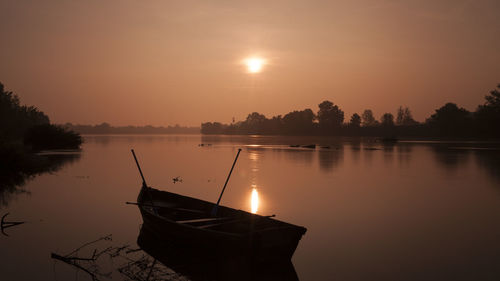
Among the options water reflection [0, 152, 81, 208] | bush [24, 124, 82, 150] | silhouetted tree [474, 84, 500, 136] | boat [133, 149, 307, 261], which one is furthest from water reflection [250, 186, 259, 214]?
silhouetted tree [474, 84, 500, 136]

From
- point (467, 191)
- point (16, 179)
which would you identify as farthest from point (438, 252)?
point (16, 179)

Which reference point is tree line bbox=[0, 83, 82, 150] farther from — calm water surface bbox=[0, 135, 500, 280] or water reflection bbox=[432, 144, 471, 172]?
water reflection bbox=[432, 144, 471, 172]

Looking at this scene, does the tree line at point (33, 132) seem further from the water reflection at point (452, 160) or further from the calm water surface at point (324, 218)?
the water reflection at point (452, 160)

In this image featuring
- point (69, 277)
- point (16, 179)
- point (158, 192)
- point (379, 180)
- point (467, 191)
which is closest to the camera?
point (69, 277)

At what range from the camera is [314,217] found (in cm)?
1878

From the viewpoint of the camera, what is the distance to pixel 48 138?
6419cm

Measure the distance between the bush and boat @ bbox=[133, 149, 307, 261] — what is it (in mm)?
56418

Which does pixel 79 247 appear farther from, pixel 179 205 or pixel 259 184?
pixel 259 184

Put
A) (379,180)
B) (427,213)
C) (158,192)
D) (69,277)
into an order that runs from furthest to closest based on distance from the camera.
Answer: (379,180) < (427,213) < (158,192) < (69,277)

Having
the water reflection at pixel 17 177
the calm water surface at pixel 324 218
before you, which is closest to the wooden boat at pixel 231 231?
the calm water surface at pixel 324 218

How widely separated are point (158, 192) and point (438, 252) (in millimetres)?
11838

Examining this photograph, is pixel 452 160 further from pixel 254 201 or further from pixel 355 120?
pixel 355 120

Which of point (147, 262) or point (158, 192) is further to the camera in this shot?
point (158, 192)

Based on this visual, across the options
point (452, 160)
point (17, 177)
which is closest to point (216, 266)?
point (17, 177)
